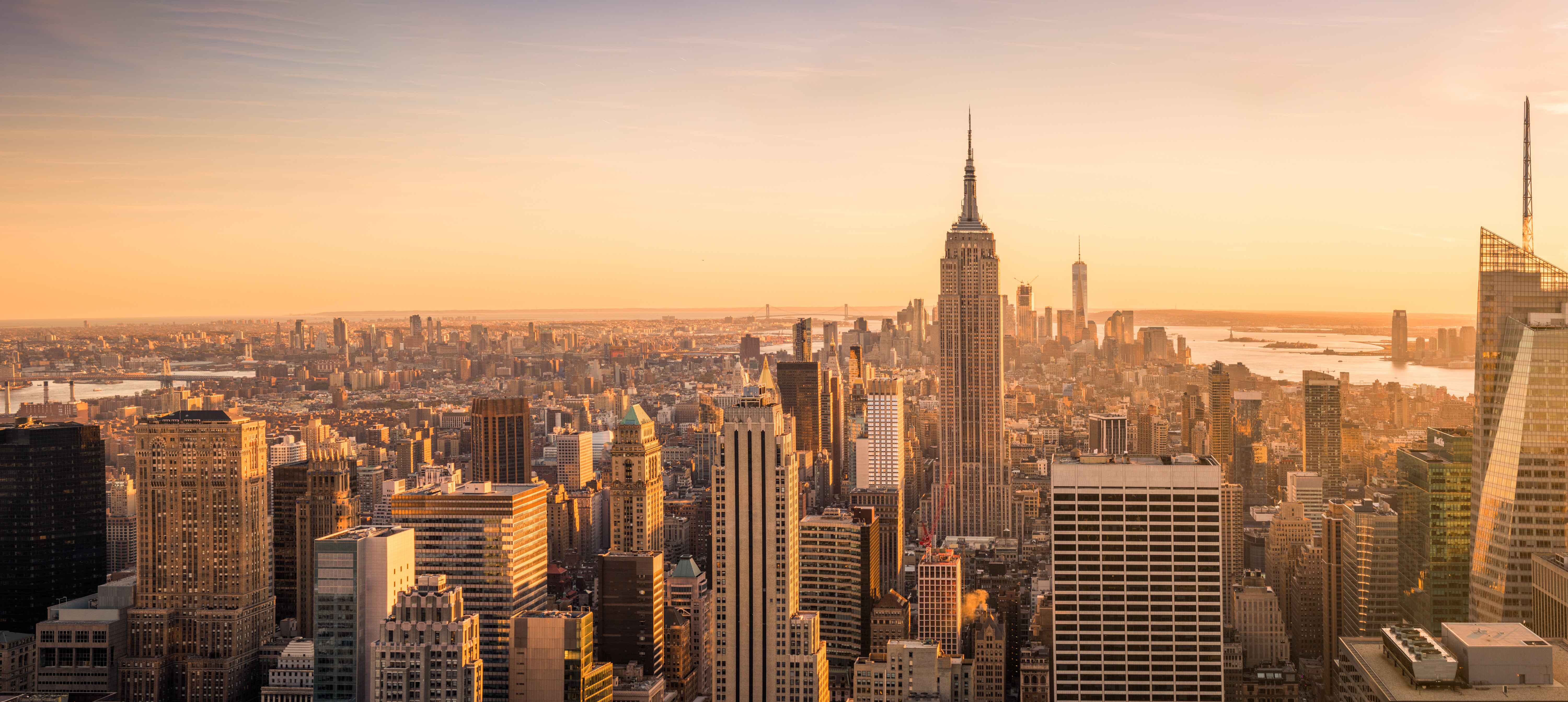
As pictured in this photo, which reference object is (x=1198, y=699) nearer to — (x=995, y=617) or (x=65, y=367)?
(x=995, y=617)

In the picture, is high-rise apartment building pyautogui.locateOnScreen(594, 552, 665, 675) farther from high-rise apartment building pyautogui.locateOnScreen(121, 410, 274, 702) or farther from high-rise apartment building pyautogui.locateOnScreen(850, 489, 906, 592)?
high-rise apartment building pyautogui.locateOnScreen(121, 410, 274, 702)

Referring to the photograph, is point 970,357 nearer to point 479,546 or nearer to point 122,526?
point 479,546

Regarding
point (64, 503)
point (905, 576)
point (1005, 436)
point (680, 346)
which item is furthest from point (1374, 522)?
point (64, 503)

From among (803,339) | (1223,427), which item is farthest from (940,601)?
(803,339)

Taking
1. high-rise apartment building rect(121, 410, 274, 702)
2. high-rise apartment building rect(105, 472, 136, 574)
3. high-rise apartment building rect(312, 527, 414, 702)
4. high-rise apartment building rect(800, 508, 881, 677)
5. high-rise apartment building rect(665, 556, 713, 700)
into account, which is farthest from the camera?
high-rise apartment building rect(105, 472, 136, 574)

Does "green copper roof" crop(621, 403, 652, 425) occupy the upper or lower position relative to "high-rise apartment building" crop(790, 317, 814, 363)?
lower

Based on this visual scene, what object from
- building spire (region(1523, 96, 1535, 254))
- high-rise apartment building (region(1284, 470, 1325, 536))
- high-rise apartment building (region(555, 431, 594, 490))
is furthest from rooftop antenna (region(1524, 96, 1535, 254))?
high-rise apartment building (region(555, 431, 594, 490))

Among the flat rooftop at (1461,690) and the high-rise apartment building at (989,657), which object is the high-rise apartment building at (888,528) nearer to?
the high-rise apartment building at (989,657)
